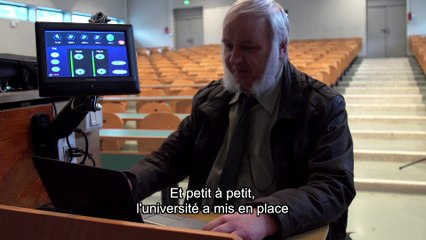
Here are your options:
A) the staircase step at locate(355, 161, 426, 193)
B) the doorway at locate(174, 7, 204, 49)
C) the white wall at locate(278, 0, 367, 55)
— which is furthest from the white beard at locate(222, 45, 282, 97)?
the doorway at locate(174, 7, 204, 49)

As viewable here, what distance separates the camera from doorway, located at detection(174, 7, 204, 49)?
14578 millimetres

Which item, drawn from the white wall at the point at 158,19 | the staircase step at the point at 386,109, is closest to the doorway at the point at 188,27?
the white wall at the point at 158,19

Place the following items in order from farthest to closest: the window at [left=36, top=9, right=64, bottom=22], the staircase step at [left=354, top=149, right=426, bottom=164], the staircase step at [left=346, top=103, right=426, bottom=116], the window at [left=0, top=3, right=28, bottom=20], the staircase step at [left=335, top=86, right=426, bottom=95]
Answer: the window at [left=36, top=9, right=64, bottom=22] → the window at [left=0, top=3, right=28, bottom=20] → the staircase step at [left=335, top=86, right=426, bottom=95] → the staircase step at [left=346, top=103, right=426, bottom=116] → the staircase step at [left=354, top=149, right=426, bottom=164]

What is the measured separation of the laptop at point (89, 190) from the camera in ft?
2.73

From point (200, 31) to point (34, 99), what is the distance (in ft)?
44.7

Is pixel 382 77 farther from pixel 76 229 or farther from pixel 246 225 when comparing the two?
pixel 76 229

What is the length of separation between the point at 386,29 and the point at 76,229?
13130 mm

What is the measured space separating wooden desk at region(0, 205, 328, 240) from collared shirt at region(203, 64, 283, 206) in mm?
602

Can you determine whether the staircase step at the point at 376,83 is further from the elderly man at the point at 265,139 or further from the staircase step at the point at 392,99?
the elderly man at the point at 265,139

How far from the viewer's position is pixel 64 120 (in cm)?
120

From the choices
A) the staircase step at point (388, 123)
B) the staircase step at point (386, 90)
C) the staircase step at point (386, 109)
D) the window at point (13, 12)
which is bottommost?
the staircase step at point (388, 123)

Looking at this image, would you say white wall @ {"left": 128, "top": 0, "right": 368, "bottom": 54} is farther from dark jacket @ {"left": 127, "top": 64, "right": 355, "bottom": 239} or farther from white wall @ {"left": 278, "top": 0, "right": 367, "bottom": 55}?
dark jacket @ {"left": 127, "top": 64, "right": 355, "bottom": 239}

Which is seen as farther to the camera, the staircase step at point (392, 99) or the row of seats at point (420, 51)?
the row of seats at point (420, 51)

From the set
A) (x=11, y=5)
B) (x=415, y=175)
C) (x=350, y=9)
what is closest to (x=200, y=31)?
(x=350, y=9)
